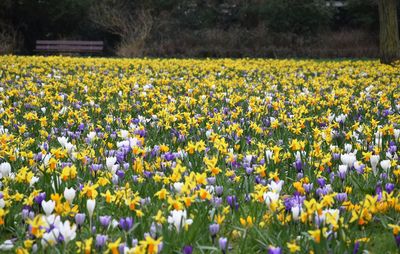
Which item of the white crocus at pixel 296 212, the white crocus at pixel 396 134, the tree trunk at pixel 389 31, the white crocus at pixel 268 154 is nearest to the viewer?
the white crocus at pixel 296 212

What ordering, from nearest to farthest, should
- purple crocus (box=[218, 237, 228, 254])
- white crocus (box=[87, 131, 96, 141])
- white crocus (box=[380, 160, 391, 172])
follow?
purple crocus (box=[218, 237, 228, 254]) → white crocus (box=[380, 160, 391, 172]) → white crocus (box=[87, 131, 96, 141])

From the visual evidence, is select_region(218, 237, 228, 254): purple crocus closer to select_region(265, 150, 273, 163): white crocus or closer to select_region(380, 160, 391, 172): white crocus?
select_region(380, 160, 391, 172): white crocus

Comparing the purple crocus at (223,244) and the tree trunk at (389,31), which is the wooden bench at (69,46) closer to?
the tree trunk at (389,31)

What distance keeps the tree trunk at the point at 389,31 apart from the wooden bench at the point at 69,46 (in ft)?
46.3

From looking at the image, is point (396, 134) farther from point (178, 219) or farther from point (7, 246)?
point (7, 246)

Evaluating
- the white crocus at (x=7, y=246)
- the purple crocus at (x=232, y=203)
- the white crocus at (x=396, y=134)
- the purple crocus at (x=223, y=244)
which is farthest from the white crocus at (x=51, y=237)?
the white crocus at (x=396, y=134)

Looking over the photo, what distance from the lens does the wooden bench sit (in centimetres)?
2584

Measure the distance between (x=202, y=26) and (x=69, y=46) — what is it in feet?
25.9

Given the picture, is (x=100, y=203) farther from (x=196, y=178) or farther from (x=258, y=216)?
(x=258, y=216)

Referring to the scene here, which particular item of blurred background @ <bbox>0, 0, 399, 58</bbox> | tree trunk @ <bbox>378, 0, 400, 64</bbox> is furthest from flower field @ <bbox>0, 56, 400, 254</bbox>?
blurred background @ <bbox>0, 0, 399, 58</bbox>

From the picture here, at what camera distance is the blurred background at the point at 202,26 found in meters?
25.0

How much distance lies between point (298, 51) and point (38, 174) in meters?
22.3

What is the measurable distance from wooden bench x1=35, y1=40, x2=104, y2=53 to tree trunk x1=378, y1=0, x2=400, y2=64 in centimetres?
1411

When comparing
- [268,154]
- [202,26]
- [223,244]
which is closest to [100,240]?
[223,244]
